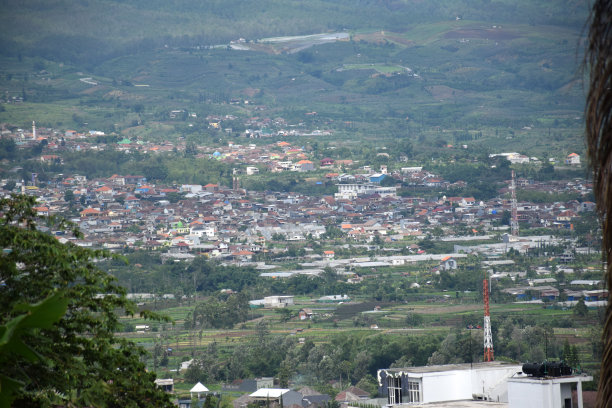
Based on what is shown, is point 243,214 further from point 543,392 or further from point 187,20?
point 187,20

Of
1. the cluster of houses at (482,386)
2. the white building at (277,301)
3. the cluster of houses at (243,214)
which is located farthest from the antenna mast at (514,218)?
the cluster of houses at (482,386)

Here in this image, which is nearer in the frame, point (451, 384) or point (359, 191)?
point (451, 384)

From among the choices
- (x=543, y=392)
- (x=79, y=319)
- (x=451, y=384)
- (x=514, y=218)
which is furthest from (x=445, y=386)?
(x=514, y=218)

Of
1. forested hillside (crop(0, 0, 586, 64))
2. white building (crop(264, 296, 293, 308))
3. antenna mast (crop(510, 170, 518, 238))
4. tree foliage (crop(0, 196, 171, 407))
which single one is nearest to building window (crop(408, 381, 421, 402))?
tree foliage (crop(0, 196, 171, 407))

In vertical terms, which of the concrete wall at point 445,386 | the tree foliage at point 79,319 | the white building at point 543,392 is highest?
the tree foliage at point 79,319

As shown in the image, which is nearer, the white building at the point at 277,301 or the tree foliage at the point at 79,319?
the tree foliage at the point at 79,319

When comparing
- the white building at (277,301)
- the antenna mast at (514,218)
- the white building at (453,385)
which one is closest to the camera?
the white building at (453,385)

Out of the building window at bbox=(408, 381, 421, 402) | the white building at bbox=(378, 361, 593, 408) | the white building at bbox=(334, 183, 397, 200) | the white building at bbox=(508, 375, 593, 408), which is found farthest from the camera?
the white building at bbox=(334, 183, 397, 200)

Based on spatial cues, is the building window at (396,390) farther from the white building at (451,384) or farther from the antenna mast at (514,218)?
the antenna mast at (514,218)

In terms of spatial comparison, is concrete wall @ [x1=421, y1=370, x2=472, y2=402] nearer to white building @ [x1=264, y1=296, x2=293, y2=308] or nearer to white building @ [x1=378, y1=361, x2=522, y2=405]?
white building @ [x1=378, y1=361, x2=522, y2=405]

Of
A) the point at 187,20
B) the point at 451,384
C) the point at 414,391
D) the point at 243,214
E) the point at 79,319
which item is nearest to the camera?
the point at 79,319

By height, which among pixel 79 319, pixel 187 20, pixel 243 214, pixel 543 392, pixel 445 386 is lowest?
pixel 243 214

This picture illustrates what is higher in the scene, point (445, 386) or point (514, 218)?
point (445, 386)
